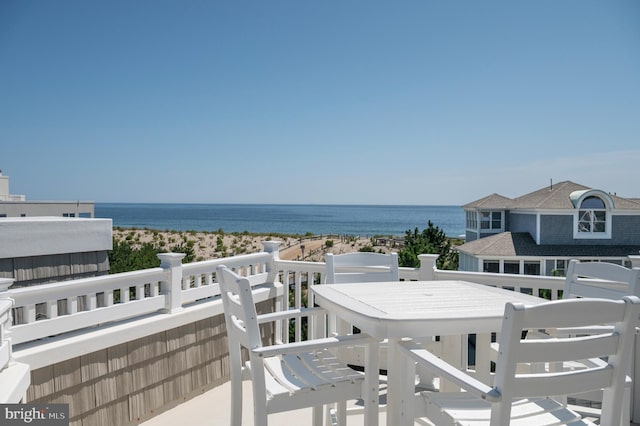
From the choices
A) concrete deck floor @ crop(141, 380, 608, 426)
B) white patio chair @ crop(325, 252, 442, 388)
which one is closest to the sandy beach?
concrete deck floor @ crop(141, 380, 608, 426)

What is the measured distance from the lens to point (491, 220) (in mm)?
19453

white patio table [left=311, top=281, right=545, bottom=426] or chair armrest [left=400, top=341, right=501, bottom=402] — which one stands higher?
white patio table [left=311, top=281, right=545, bottom=426]

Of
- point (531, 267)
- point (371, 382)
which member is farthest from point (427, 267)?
point (531, 267)

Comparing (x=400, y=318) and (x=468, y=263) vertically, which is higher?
(x=400, y=318)

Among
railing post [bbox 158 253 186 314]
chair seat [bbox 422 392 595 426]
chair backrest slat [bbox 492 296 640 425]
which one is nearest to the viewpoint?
chair backrest slat [bbox 492 296 640 425]

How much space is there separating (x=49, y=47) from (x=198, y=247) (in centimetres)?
1544

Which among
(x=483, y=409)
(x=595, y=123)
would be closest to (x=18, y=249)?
(x=483, y=409)

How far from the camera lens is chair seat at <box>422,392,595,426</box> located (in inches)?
73.5

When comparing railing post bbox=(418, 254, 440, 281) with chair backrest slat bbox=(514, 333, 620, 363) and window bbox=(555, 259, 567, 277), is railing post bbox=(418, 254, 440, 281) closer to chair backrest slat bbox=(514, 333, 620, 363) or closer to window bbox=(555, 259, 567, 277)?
chair backrest slat bbox=(514, 333, 620, 363)

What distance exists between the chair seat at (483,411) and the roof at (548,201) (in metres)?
16.6

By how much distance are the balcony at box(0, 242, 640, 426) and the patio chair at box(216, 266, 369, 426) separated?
93 centimetres

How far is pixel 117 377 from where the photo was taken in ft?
10.6

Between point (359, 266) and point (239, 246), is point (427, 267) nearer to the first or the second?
point (359, 266)

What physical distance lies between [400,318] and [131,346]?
213 centimetres
